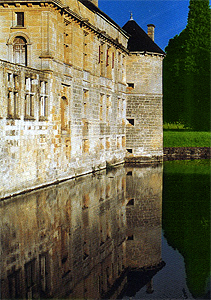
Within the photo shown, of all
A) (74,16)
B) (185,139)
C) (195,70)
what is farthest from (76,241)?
(195,70)

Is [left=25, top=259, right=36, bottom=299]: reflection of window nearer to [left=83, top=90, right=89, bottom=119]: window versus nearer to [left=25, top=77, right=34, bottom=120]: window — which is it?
[left=25, top=77, right=34, bottom=120]: window

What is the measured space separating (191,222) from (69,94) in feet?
36.6

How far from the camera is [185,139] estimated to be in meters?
41.1

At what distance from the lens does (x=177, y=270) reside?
349 inches

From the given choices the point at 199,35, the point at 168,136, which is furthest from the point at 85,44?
the point at 199,35

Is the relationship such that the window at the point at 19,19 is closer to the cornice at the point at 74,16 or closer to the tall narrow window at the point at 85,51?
the cornice at the point at 74,16

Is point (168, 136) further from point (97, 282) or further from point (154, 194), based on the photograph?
point (97, 282)

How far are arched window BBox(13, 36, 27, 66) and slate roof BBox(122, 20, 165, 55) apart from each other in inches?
601

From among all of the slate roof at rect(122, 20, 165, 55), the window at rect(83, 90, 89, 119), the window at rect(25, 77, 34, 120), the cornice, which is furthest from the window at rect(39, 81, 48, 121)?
the slate roof at rect(122, 20, 165, 55)

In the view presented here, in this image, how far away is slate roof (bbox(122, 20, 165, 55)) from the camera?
115 ft

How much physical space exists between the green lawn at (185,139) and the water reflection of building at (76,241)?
21.8 metres

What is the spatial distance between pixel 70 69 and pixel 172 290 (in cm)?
1644

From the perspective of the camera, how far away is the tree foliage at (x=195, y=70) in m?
49.5

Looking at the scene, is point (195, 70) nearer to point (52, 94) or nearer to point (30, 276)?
point (52, 94)
